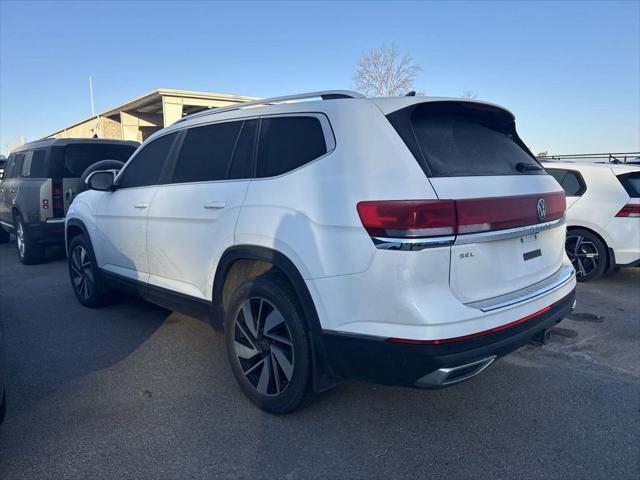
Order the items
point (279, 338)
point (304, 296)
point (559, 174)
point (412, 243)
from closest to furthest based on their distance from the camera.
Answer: point (412, 243), point (304, 296), point (279, 338), point (559, 174)

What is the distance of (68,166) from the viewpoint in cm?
770

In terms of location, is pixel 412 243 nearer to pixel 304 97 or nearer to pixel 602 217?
pixel 304 97

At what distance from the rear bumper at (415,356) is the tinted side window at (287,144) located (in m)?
1.03

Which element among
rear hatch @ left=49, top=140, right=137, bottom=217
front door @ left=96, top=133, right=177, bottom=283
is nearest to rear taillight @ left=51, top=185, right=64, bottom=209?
rear hatch @ left=49, top=140, right=137, bottom=217

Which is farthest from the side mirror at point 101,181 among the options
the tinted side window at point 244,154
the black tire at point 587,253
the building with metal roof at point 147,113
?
the building with metal roof at point 147,113

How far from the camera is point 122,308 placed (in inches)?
209

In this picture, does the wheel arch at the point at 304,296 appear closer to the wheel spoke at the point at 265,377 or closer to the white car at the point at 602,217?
the wheel spoke at the point at 265,377

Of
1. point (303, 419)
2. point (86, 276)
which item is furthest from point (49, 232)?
point (303, 419)

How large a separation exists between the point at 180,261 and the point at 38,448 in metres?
1.49

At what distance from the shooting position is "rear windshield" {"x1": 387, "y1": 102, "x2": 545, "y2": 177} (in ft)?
8.24

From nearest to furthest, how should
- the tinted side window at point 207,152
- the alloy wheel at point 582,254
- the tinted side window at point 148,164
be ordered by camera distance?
1. the tinted side window at point 207,152
2. the tinted side window at point 148,164
3. the alloy wheel at point 582,254

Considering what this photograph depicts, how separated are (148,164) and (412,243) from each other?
2.91m

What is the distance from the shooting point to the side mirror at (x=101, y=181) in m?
4.57

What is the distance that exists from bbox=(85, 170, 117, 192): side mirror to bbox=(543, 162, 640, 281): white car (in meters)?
5.55
